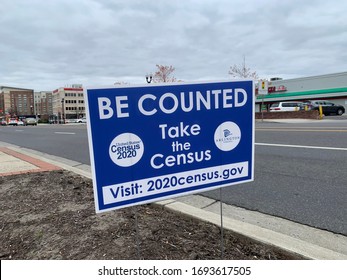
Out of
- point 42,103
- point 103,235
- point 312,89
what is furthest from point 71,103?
point 103,235

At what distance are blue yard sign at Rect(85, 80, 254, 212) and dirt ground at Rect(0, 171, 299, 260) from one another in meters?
0.40

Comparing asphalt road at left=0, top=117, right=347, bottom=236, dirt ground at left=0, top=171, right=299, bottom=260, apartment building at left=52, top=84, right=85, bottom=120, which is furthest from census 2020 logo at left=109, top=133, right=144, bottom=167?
apartment building at left=52, top=84, right=85, bottom=120

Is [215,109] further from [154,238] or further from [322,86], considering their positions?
[322,86]

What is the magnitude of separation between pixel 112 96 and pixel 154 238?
1.57m

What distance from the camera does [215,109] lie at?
2.32 metres

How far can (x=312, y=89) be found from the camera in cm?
4175

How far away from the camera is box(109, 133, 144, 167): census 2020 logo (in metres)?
2.02

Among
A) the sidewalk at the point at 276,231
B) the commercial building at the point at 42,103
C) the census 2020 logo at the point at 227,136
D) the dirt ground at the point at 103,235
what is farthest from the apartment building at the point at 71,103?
the census 2020 logo at the point at 227,136

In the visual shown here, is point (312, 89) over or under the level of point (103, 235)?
over

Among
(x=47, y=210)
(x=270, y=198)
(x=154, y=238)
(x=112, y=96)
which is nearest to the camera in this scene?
(x=112, y=96)

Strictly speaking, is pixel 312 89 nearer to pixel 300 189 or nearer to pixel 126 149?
pixel 300 189

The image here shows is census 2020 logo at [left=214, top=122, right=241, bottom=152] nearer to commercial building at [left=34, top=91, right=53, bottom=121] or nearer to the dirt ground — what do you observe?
the dirt ground

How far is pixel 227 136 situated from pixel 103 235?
1653mm

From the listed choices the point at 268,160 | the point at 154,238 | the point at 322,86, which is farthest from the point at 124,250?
the point at 322,86
